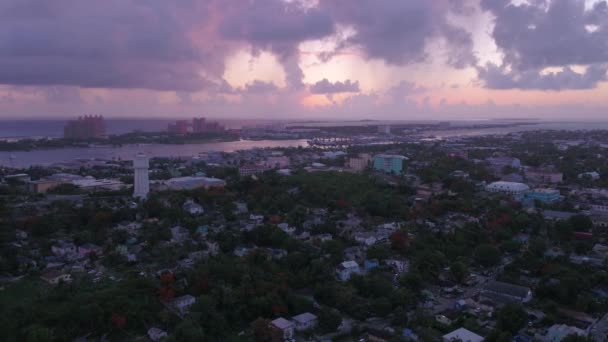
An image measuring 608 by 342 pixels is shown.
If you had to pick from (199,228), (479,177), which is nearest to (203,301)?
(199,228)

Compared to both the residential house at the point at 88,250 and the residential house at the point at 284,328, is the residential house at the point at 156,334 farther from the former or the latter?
the residential house at the point at 88,250

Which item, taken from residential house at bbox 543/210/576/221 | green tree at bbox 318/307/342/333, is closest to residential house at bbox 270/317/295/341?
green tree at bbox 318/307/342/333

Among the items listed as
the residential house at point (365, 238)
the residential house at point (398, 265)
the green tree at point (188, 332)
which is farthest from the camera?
the residential house at point (365, 238)

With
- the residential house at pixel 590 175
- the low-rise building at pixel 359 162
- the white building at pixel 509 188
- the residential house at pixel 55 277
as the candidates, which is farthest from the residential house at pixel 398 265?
the low-rise building at pixel 359 162

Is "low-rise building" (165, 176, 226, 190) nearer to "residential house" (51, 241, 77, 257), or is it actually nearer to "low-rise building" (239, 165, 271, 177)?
"low-rise building" (239, 165, 271, 177)

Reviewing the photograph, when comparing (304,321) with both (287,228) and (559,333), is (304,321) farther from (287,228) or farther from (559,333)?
(287,228)
